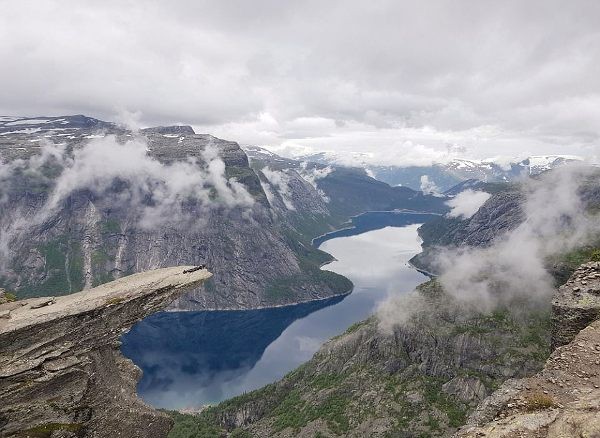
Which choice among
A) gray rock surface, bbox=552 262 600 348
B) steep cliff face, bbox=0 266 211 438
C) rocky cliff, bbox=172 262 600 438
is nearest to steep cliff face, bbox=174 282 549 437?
rocky cliff, bbox=172 262 600 438

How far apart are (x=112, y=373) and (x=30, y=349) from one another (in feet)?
18.2

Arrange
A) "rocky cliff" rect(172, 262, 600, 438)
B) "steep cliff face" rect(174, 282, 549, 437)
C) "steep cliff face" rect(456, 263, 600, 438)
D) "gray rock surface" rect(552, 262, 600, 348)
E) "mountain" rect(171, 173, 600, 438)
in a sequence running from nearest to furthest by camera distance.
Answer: "steep cliff face" rect(456, 263, 600, 438) < "gray rock surface" rect(552, 262, 600, 348) < "rocky cliff" rect(172, 262, 600, 438) < "steep cliff face" rect(174, 282, 549, 437) < "mountain" rect(171, 173, 600, 438)

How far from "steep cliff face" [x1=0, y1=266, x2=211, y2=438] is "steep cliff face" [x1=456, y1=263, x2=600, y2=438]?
70.9 feet

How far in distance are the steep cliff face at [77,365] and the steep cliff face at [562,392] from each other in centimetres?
2162

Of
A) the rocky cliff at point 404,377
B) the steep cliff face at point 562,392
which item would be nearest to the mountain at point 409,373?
the rocky cliff at point 404,377

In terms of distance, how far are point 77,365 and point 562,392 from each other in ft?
95.0

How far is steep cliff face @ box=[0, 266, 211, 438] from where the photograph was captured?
2664 centimetres

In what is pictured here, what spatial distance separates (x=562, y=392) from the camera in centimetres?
2444

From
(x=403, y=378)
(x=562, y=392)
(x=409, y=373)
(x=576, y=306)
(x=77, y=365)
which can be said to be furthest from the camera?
(x=409, y=373)

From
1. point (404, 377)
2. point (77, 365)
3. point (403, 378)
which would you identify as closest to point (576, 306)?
point (77, 365)

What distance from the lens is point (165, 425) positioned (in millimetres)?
32406

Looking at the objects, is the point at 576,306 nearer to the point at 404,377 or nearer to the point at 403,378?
the point at 403,378

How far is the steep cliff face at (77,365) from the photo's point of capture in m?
26.6

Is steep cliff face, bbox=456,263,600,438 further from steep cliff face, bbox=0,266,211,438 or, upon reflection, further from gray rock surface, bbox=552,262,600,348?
steep cliff face, bbox=0,266,211,438
